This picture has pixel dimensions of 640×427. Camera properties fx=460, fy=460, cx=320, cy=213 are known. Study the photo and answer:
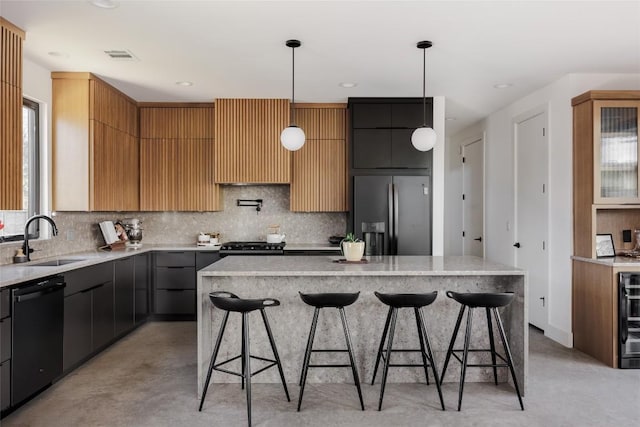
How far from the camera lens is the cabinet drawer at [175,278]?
5531mm

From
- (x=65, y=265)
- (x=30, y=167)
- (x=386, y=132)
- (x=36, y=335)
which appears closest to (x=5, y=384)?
(x=36, y=335)

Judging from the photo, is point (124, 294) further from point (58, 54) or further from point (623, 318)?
point (623, 318)

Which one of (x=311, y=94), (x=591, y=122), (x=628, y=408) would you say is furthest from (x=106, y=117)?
(x=628, y=408)

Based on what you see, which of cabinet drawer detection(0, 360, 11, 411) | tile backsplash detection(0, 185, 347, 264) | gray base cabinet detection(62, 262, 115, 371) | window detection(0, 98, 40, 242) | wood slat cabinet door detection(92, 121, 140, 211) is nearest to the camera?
cabinet drawer detection(0, 360, 11, 411)

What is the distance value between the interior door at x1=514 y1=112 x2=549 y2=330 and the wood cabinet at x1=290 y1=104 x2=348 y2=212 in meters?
2.14

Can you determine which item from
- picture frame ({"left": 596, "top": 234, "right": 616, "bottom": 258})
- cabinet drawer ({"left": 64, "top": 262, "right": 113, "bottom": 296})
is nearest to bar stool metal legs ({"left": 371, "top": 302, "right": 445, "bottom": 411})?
picture frame ({"left": 596, "top": 234, "right": 616, "bottom": 258})

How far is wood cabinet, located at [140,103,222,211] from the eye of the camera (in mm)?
5898

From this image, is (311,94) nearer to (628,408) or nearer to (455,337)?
(455,337)

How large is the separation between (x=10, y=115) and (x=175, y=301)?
9.25 feet

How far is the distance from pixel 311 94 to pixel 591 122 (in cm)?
291

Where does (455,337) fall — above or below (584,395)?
above

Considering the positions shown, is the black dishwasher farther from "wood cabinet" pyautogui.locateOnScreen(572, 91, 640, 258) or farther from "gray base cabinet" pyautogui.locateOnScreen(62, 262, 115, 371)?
"wood cabinet" pyautogui.locateOnScreen(572, 91, 640, 258)

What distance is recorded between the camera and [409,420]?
9.53 feet

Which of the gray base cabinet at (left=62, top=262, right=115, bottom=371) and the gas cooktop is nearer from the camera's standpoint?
the gray base cabinet at (left=62, top=262, right=115, bottom=371)
